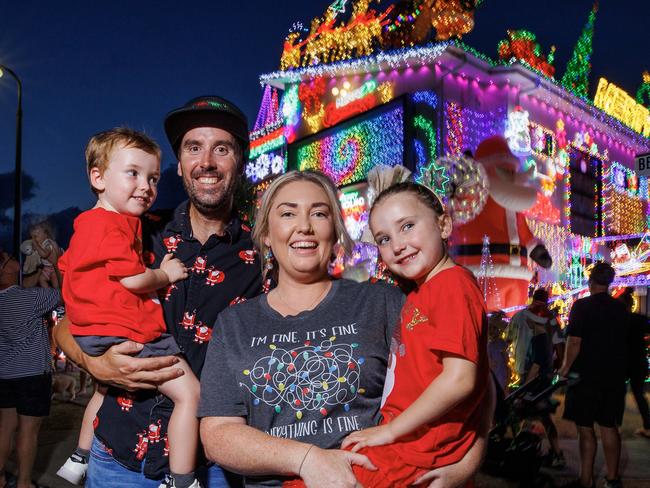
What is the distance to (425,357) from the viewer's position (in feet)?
6.81

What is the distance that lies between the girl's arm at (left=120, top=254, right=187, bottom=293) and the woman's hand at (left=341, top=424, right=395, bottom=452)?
1.06 metres

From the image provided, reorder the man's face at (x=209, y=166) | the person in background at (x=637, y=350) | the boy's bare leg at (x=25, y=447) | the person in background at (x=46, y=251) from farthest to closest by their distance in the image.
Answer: the person in background at (x=637, y=350) < the person in background at (x=46, y=251) < the boy's bare leg at (x=25, y=447) < the man's face at (x=209, y=166)

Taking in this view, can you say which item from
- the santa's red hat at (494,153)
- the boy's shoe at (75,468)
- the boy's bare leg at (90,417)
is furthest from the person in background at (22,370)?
the santa's red hat at (494,153)

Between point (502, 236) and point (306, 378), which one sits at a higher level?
point (502, 236)

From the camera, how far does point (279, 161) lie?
21.8m

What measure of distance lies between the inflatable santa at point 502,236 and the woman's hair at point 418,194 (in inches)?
459

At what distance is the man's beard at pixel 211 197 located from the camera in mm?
2545

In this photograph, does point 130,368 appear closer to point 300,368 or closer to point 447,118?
point 300,368

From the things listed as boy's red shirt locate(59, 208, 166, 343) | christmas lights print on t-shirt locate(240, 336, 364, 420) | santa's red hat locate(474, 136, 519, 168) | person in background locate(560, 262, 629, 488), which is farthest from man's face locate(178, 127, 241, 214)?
santa's red hat locate(474, 136, 519, 168)

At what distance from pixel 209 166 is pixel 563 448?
706 cm

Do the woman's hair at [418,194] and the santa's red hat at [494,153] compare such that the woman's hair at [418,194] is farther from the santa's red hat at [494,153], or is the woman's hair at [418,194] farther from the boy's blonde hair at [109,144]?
the santa's red hat at [494,153]

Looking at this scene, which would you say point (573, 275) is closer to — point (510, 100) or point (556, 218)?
point (556, 218)

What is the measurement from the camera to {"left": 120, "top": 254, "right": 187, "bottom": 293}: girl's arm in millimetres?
2422

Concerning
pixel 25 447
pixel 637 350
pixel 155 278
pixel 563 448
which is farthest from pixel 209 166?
pixel 637 350
